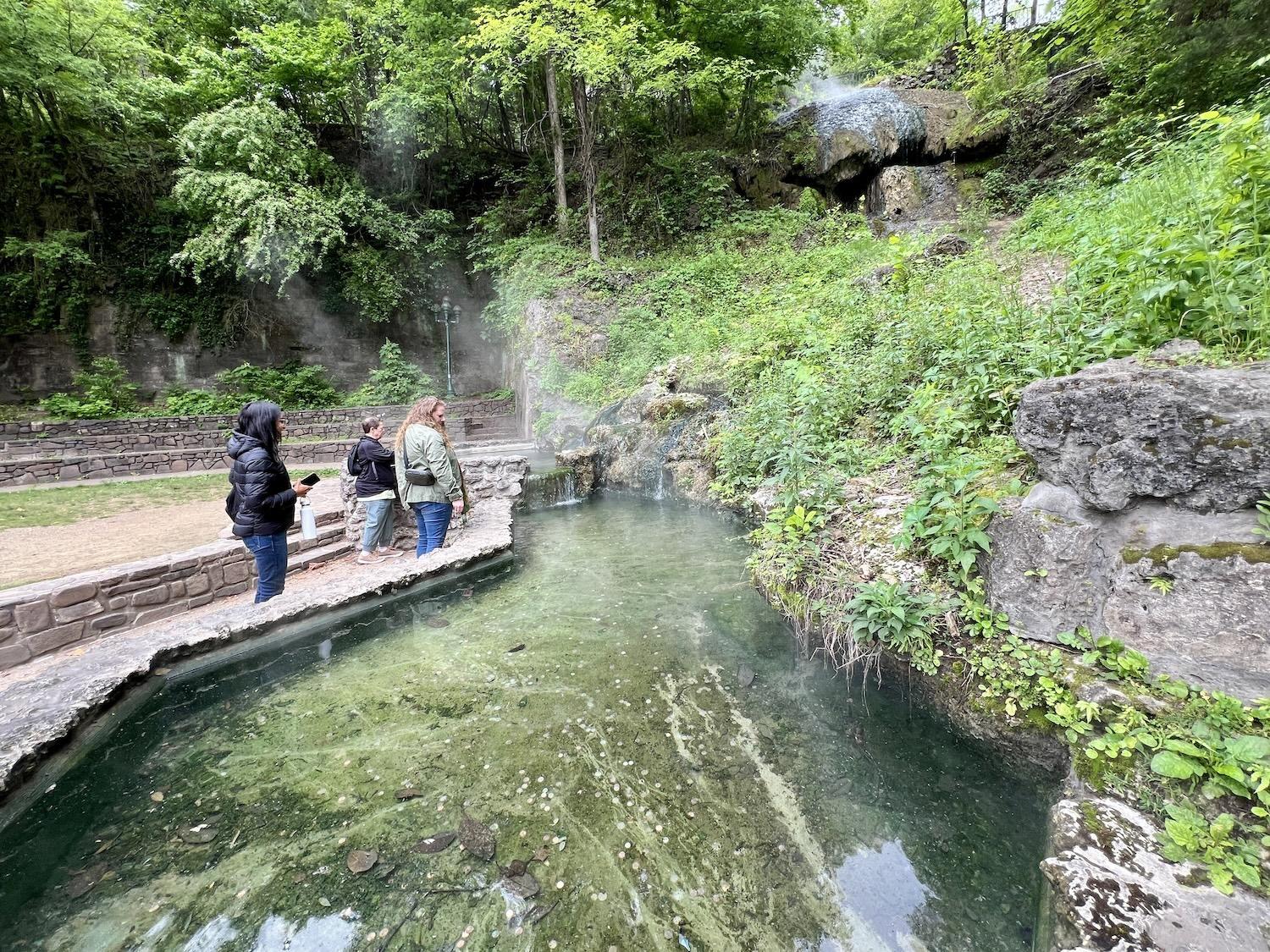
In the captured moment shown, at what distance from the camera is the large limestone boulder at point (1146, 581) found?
2.01 metres

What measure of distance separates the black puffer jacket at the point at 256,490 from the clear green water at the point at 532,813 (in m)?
1.03

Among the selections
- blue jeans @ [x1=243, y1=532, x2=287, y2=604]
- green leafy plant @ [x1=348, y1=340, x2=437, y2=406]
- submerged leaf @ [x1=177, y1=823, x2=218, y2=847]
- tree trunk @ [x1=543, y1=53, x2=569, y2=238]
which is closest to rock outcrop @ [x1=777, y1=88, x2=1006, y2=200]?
tree trunk @ [x1=543, y1=53, x2=569, y2=238]

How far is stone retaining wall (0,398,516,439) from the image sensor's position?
12594mm

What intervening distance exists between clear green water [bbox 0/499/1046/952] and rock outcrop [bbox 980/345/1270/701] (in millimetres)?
878

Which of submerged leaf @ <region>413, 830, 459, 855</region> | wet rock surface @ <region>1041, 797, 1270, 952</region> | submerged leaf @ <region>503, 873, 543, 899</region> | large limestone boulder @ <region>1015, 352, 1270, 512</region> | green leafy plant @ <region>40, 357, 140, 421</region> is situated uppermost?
green leafy plant @ <region>40, 357, 140, 421</region>

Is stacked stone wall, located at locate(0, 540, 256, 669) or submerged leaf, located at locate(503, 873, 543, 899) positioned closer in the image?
submerged leaf, located at locate(503, 873, 543, 899)

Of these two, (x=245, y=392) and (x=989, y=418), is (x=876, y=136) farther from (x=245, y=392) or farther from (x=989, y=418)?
(x=245, y=392)

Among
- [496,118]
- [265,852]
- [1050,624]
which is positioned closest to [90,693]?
[265,852]

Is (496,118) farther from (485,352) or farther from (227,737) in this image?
(227,737)

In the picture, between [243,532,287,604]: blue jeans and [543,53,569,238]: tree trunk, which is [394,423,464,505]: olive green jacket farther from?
[543,53,569,238]: tree trunk

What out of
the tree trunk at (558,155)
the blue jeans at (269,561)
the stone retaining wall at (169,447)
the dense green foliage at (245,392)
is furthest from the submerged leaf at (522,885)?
the tree trunk at (558,155)

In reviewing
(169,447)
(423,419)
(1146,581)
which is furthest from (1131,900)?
(169,447)

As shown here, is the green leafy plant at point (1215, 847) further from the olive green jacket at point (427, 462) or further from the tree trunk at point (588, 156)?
the tree trunk at point (588, 156)

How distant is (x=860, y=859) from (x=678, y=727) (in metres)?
1.02
